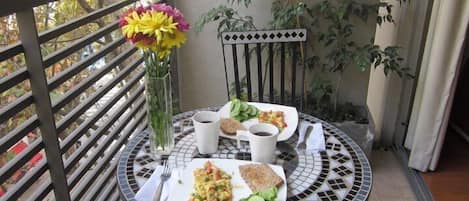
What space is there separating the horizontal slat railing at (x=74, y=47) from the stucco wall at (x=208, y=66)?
834mm

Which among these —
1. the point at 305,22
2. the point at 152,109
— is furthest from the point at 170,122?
the point at 305,22

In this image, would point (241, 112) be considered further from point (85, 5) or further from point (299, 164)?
point (85, 5)

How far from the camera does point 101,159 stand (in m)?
1.65

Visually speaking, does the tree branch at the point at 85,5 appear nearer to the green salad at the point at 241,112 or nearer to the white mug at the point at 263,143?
the green salad at the point at 241,112

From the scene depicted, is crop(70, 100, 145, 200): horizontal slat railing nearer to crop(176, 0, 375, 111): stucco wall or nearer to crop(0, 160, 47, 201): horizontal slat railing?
crop(0, 160, 47, 201): horizontal slat railing

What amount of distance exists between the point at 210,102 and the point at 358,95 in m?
1.06

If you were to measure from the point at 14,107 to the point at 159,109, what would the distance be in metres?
0.41

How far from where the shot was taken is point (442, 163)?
95.8 inches

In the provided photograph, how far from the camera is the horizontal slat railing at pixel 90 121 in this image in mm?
1329

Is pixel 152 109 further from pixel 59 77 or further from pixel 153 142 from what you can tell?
pixel 59 77

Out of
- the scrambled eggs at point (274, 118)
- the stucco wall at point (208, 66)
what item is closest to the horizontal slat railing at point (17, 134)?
the scrambled eggs at point (274, 118)

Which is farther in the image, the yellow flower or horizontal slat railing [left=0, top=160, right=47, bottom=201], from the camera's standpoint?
horizontal slat railing [left=0, top=160, right=47, bottom=201]

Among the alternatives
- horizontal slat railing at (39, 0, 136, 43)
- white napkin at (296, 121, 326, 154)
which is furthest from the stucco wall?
white napkin at (296, 121, 326, 154)

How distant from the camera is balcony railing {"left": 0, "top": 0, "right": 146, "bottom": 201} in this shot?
106cm
